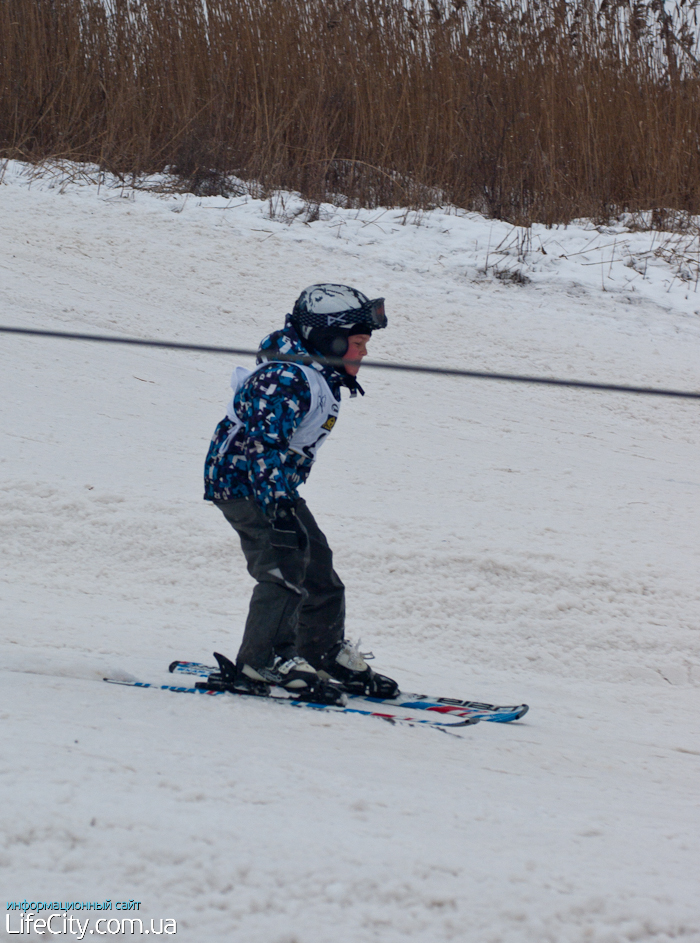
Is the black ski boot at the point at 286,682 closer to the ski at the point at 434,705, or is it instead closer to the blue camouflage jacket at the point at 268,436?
the ski at the point at 434,705

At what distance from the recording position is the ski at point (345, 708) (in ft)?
9.73

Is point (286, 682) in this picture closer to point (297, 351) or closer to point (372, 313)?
point (297, 351)

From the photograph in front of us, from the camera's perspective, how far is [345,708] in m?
3.02

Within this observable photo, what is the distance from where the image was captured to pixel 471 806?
2199mm

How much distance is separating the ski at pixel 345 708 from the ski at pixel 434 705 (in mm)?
28

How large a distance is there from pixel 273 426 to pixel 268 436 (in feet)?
0.12

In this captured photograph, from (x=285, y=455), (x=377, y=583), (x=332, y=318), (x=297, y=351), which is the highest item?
(x=332, y=318)

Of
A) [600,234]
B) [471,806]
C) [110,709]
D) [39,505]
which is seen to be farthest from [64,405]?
[600,234]

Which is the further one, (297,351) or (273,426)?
(297,351)

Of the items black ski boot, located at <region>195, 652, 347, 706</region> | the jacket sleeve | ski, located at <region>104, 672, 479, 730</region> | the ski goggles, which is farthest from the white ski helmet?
ski, located at <region>104, 672, 479, 730</region>

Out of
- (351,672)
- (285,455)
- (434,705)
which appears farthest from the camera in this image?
(351,672)

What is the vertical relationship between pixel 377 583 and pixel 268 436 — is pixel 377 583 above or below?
below

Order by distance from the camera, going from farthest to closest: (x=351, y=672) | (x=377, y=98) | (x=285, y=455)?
(x=377, y=98)
(x=351, y=672)
(x=285, y=455)

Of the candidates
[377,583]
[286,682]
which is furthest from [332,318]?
[377,583]
